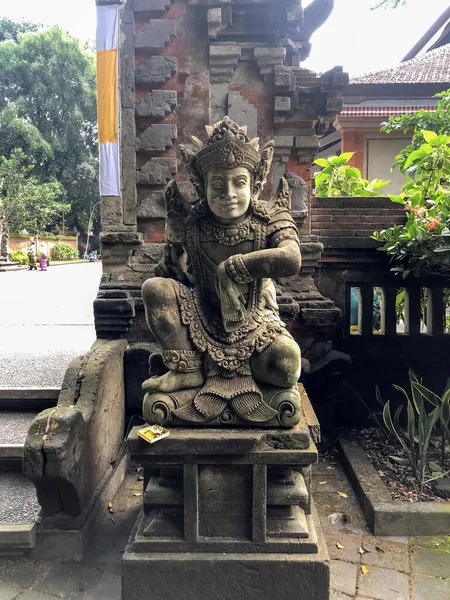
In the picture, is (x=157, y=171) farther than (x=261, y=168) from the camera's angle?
Yes

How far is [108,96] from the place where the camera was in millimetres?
4398

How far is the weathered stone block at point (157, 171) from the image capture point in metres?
4.48

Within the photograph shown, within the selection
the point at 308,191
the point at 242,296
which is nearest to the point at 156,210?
the point at 308,191

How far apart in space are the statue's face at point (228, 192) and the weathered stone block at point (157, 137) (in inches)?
82.1

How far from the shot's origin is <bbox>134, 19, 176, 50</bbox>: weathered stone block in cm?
440

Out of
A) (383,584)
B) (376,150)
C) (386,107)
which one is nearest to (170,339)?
(383,584)

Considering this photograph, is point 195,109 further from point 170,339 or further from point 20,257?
point 20,257

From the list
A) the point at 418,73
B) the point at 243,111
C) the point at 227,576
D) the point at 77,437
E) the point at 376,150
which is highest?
the point at 418,73

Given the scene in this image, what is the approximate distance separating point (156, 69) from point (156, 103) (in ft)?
1.04

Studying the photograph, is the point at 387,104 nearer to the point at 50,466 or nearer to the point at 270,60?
the point at 270,60

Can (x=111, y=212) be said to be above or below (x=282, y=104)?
below

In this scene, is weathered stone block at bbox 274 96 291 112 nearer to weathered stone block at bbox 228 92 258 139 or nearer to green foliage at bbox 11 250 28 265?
weathered stone block at bbox 228 92 258 139

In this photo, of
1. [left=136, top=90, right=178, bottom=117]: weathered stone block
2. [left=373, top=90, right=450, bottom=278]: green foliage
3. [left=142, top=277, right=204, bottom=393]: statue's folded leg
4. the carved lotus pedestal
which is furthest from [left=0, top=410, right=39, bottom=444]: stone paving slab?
[left=373, top=90, right=450, bottom=278]: green foliage

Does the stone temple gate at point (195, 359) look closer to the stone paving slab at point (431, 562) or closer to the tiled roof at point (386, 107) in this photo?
the stone paving slab at point (431, 562)
